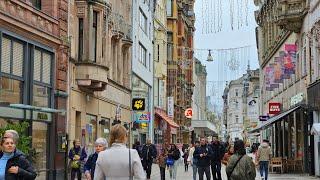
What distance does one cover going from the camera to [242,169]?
38.4 ft

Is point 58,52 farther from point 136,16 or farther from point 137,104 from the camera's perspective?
point 136,16

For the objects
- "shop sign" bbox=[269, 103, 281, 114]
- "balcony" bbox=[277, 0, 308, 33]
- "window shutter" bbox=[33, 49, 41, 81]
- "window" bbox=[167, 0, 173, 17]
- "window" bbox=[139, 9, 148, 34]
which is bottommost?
"shop sign" bbox=[269, 103, 281, 114]

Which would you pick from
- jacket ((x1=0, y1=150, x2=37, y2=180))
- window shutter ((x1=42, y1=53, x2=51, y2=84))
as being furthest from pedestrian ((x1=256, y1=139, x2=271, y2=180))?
jacket ((x1=0, y1=150, x2=37, y2=180))

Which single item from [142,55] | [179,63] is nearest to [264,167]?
[142,55]

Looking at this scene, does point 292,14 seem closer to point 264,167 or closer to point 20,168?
point 264,167

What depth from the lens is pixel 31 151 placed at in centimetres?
2050

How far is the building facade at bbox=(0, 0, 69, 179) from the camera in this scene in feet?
71.6

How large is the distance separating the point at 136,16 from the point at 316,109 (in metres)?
20.0

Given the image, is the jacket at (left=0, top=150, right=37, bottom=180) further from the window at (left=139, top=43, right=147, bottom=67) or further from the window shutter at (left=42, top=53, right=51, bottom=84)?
the window at (left=139, top=43, right=147, bottom=67)

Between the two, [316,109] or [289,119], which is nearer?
[316,109]

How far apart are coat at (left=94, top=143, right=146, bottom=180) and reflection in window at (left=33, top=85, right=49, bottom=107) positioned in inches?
658

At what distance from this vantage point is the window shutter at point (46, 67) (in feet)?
83.8

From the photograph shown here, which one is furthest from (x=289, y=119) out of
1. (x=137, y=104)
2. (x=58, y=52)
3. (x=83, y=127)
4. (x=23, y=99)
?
(x=23, y=99)

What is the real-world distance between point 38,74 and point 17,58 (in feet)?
6.75
